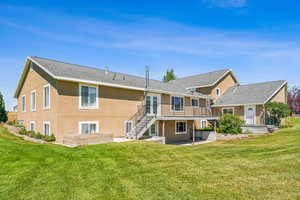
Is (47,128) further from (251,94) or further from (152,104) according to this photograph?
(251,94)

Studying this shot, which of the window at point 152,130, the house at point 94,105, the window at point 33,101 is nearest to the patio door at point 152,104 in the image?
the house at point 94,105

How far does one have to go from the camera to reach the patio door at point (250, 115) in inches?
915

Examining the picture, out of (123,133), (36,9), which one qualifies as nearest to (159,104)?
(123,133)

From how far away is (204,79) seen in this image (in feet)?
93.5

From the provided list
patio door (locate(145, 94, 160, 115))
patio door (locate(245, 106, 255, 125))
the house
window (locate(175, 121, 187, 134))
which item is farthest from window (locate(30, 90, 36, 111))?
patio door (locate(245, 106, 255, 125))

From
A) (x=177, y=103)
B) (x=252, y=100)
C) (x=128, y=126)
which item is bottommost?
(x=128, y=126)

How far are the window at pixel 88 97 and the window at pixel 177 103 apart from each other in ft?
28.0

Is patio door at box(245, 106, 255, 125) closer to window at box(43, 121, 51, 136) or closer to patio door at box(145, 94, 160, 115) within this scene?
patio door at box(145, 94, 160, 115)

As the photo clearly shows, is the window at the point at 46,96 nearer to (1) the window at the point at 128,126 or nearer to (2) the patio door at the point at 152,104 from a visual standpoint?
(1) the window at the point at 128,126

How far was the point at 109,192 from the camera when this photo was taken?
→ 4.91 meters

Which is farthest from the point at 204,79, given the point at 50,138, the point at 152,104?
the point at 50,138

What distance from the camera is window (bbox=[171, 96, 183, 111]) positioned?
65.2ft

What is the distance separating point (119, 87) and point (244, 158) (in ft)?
33.5

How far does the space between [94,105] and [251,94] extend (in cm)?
2038
